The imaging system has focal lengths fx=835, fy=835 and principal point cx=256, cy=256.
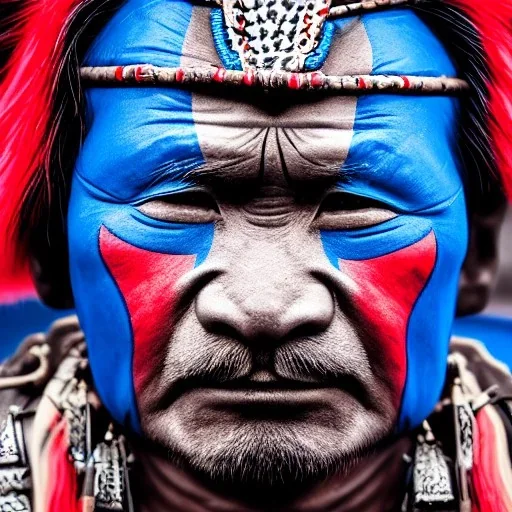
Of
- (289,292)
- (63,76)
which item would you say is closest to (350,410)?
(289,292)

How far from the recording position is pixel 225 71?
1.17 m

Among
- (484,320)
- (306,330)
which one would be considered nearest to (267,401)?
(306,330)

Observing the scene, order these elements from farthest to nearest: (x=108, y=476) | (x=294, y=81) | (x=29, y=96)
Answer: (x=108, y=476), (x=29, y=96), (x=294, y=81)

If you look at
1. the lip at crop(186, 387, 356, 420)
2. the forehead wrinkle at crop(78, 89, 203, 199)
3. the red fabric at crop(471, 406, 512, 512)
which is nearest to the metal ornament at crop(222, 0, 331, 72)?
the forehead wrinkle at crop(78, 89, 203, 199)

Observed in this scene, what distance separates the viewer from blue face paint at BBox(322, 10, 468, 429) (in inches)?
47.5

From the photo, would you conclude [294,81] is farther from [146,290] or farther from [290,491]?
[290,491]

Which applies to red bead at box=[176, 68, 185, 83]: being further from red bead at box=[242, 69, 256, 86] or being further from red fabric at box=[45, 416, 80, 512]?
red fabric at box=[45, 416, 80, 512]

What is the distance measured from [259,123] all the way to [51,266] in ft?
1.67

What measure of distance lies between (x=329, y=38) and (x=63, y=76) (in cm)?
41

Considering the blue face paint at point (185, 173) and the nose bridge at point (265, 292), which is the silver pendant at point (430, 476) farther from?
the nose bridge at point (265, 292)

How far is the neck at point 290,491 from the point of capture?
52.8 inches

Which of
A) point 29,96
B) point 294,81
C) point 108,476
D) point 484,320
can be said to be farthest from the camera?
point 484,320

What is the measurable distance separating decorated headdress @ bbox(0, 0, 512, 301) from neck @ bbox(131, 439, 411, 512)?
46 centimetres

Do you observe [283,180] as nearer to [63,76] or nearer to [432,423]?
[63,76]
